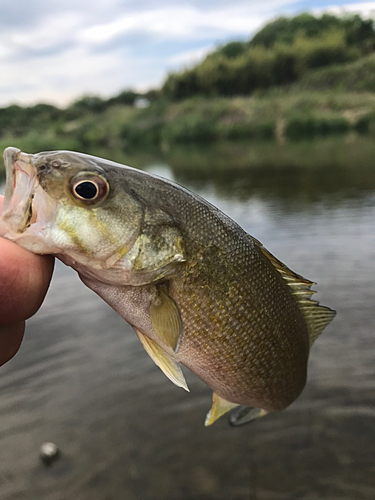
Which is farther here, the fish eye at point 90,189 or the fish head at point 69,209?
the fish eye at point 90,189

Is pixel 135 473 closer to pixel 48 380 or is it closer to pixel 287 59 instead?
pixel 48 380

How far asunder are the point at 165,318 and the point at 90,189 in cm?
65

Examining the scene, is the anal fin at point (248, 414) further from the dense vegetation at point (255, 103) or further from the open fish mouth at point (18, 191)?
the dense vegetation at point (255, 103)

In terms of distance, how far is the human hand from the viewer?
1278 mm

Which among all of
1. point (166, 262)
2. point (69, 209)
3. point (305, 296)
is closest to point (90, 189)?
point (69, 209)

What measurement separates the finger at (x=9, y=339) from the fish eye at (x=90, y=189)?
22.0 inches

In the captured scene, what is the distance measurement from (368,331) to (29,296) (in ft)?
15.1

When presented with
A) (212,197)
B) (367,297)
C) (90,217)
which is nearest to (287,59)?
(212,197)

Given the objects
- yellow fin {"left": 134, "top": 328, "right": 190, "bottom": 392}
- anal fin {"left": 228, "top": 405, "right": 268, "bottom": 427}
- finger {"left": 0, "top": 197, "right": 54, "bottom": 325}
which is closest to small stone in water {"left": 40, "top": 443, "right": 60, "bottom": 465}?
anal fin {"left": 228, "top": 405, "right": 268, "bottom": 427}

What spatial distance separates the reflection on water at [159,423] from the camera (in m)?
3.38

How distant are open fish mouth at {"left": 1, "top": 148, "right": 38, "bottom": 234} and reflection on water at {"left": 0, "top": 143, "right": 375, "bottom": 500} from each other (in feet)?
9.04

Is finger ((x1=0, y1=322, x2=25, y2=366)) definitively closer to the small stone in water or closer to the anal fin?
the anal fin

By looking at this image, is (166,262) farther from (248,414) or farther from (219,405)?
(248,414)

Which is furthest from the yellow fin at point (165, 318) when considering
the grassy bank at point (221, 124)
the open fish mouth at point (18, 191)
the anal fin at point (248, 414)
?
the grassy bank at point (221, 124)
